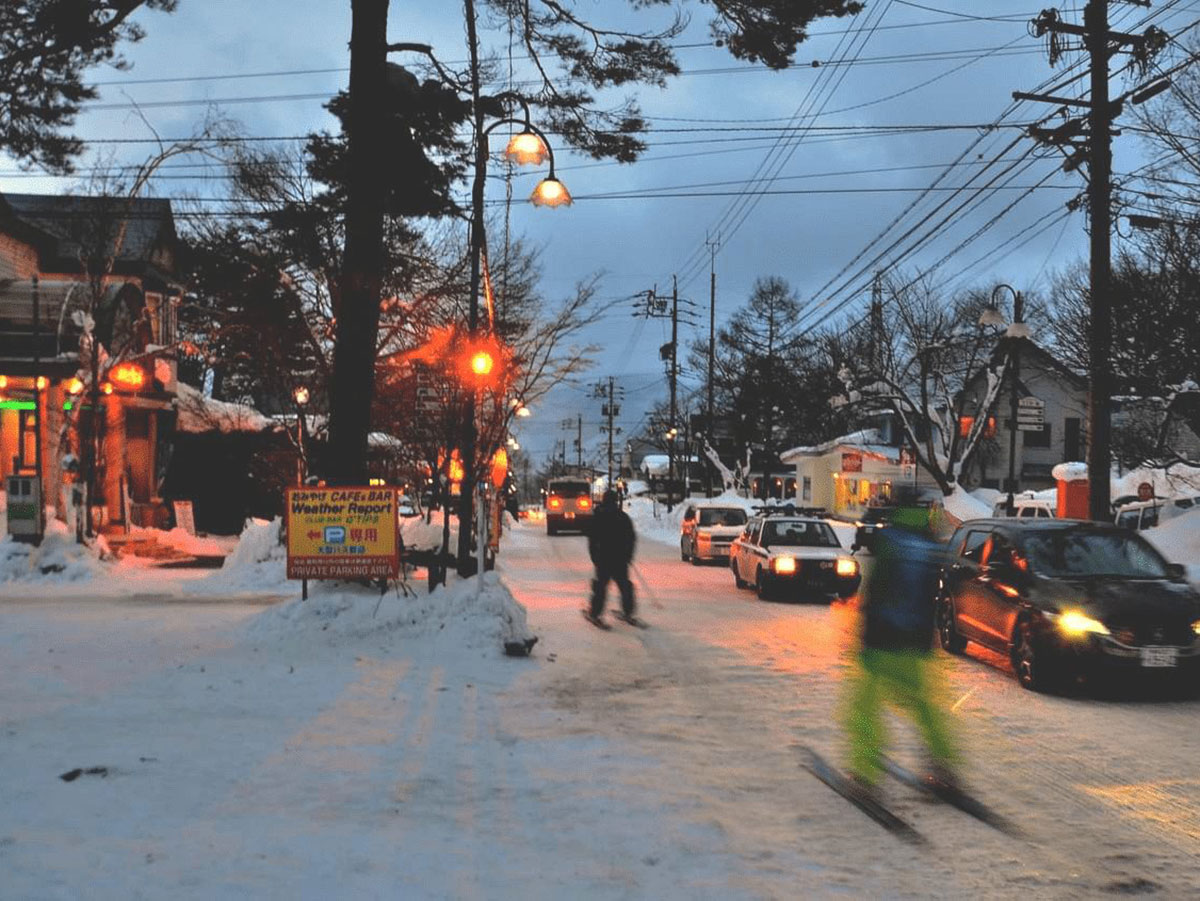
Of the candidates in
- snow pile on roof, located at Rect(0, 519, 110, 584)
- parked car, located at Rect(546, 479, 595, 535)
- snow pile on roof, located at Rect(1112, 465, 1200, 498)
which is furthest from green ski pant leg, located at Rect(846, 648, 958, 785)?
parked car, located at Rect(546, 479, 595, 535)

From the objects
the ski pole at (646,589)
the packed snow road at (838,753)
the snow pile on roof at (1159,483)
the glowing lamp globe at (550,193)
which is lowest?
the ski pole at (646,589)

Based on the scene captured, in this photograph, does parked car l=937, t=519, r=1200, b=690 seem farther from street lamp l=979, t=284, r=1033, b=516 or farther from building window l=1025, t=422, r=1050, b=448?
building window l=1025, t=422, r=1050, b=448

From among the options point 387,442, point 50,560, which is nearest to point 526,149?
point 50,560

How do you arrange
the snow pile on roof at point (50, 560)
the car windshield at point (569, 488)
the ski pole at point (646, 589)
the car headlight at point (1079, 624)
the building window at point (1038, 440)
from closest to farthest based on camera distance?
the car headlight at point (1079, 624)
the ski pole at point (646, 589)
the snow pile on roof at point (50, 560)
the car windshield at point (569, 488)
the building window at point (1038, 440)

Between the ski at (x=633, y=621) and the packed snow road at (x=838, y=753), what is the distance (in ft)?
3.28

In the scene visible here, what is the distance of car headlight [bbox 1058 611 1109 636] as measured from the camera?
9.66 m

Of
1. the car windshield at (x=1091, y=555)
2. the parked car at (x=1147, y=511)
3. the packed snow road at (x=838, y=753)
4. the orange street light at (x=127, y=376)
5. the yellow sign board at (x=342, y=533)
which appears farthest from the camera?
the parked car at (x=1147, y=511)

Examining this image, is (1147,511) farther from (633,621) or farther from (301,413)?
(301,413)

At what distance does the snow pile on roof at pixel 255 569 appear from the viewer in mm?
18094

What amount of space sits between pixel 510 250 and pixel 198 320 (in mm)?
8349

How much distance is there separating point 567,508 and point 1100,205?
1353 inches

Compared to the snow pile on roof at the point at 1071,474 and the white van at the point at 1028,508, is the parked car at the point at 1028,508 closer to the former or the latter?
the white van at the point at 1028,508

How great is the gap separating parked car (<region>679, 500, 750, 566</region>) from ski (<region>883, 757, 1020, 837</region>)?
67.5 ft

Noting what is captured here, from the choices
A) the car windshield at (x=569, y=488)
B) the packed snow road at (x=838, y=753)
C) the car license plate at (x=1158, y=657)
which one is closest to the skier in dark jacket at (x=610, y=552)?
the packed snow road at (x=838, y=753)
